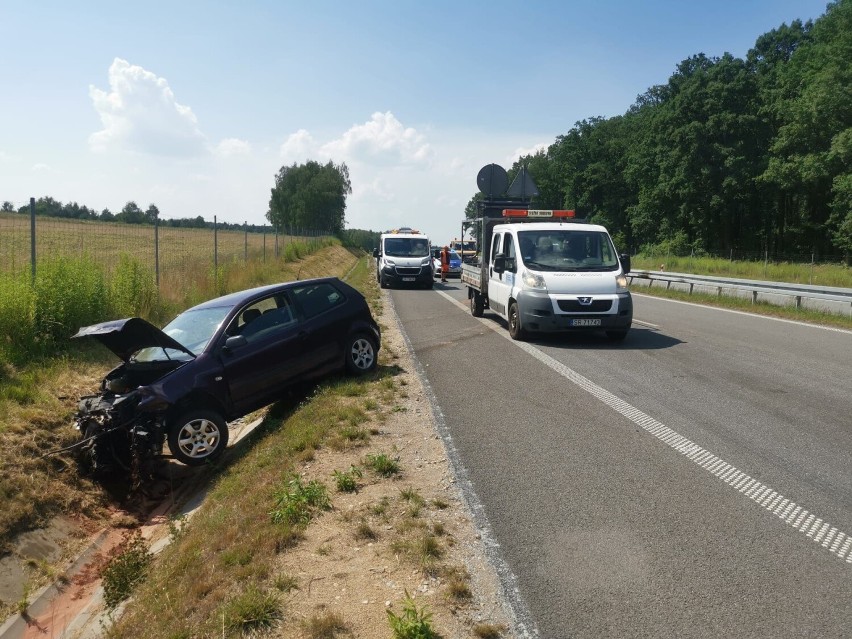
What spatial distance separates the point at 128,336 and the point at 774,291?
16962 millimetres

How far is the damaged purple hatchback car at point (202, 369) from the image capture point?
23.0 feet

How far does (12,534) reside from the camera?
611 centimetres

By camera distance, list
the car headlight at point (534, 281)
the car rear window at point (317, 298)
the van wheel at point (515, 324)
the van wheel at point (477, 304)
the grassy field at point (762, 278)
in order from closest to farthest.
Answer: the car rear window at point (317, 298) < the car headlight at point (534, 281) < the van wheel at point (515, 324) < the grassy field at point (762, 278) < the van wheel at point (477, 304)

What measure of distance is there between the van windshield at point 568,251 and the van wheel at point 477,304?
366 cm

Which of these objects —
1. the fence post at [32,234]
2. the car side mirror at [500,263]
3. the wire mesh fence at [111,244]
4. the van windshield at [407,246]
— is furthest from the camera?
the van windshield at [407,246]

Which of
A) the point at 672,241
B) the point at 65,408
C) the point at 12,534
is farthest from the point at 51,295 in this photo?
the point at 672,241

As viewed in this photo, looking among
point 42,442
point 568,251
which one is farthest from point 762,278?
point 42,442

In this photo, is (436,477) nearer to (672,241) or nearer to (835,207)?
(835,207)

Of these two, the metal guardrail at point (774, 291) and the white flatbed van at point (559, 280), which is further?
the metal guardrail at point (774, 291)

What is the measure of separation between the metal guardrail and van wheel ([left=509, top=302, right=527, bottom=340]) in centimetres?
820

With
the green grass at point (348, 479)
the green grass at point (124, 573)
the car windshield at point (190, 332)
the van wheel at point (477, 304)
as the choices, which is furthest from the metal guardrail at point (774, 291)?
the green grass at point (124, 573)

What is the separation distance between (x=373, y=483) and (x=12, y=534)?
3347 millimetres

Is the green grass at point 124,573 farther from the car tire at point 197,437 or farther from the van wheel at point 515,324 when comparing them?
the van wheel at point 515,324

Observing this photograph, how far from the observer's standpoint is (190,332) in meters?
8.09
